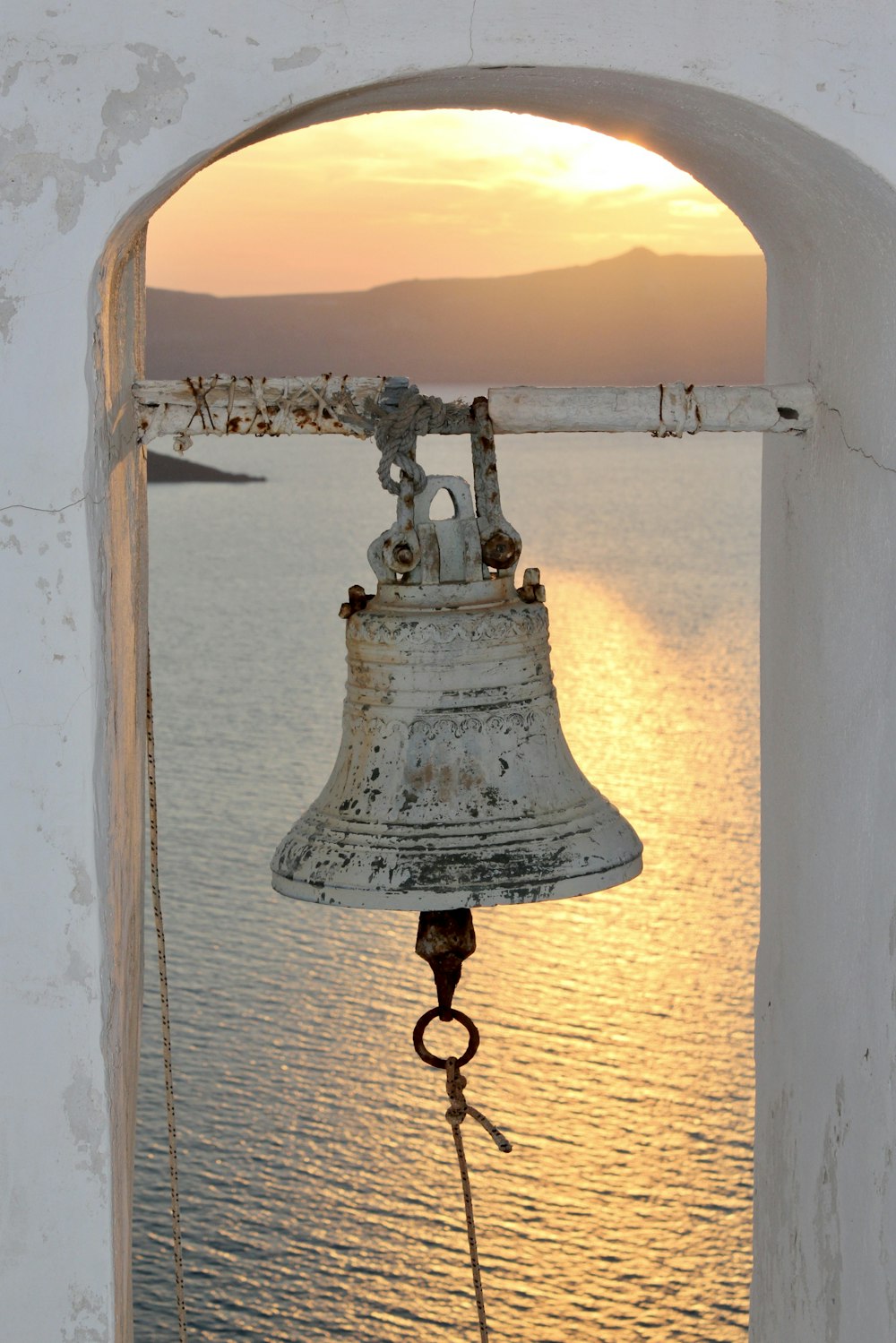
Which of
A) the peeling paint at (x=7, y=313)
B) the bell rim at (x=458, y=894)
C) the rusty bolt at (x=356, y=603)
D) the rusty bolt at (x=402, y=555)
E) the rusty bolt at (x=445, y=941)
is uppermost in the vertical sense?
the peeling paint at (x=7, y=313)

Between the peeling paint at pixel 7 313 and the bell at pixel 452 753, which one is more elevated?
the peeling paint at pixel 7 313

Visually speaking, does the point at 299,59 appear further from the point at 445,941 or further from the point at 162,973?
the point at 162,973

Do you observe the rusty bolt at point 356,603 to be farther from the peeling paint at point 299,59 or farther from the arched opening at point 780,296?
the peeling paint at point 299,59

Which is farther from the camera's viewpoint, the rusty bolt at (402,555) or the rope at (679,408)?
the rope at (679,408)

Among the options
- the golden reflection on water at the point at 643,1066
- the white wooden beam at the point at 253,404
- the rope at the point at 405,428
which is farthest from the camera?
the golden reflection on water at the point at 643,1066

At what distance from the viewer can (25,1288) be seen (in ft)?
4.66

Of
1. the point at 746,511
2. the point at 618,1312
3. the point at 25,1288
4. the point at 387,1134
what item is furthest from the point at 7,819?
the point at 746,511

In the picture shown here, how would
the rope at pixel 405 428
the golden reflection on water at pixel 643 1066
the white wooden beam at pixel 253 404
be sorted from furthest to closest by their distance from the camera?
the golden reflection on water at pixel 643 1066 < the white wooden beam at pixel 253 404 < the rope at pixel 405 428

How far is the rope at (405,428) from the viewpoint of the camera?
144 centimetres

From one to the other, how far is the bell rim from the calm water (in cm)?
313

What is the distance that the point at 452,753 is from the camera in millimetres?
1489

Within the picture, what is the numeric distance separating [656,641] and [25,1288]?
429 inches

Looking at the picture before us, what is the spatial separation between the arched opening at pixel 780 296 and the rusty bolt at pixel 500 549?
1.12 ft

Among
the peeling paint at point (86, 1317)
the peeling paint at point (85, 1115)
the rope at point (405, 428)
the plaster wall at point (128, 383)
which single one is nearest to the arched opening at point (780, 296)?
the plaster wall at point (128, 383)
